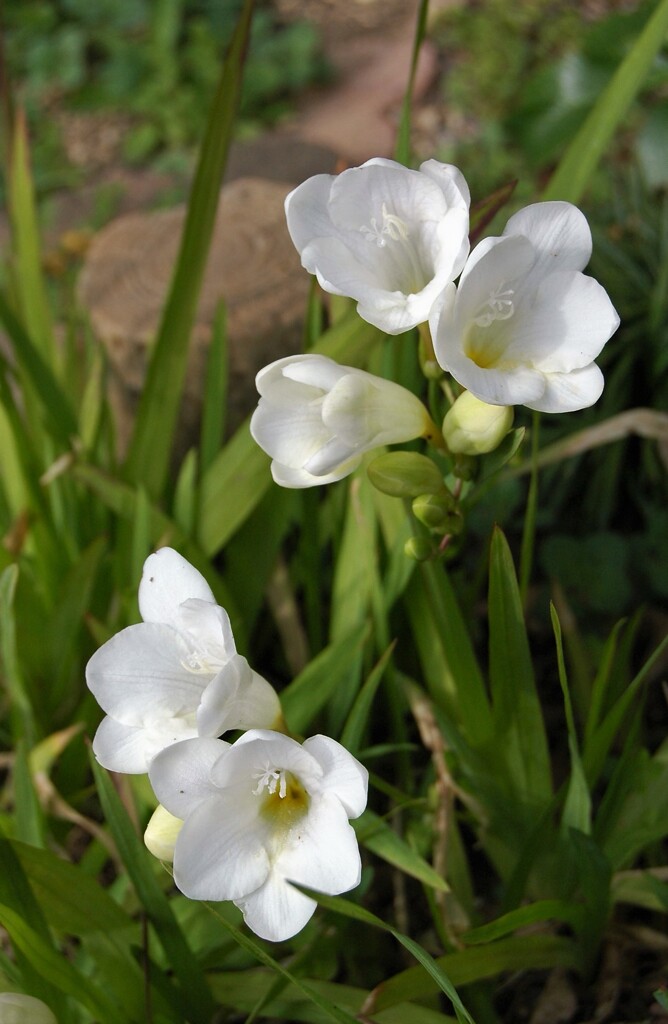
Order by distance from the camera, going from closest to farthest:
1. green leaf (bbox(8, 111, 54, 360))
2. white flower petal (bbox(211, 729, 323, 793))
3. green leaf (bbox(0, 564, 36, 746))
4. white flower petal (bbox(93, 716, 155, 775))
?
white flower petal (bbox(211, 729, 323, 793)), white flower petal (bbox(93, 716, 155, 775)), green leaf (bbox(0, 564, 36, 746)), green leaf (bbox(8, 111, 54, 360))

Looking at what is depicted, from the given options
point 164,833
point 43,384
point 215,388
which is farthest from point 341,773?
point 43,384

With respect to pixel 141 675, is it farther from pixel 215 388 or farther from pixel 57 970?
pixel 215 388

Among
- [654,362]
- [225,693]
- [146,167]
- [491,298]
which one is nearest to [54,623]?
[225,693]

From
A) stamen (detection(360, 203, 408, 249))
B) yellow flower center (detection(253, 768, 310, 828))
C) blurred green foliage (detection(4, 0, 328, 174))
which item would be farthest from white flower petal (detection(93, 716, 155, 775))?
blurred green foliage (detection(4, 0, 328, 174))

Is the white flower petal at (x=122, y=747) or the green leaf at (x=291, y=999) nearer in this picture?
the white flower petal at (x=122, y=747)

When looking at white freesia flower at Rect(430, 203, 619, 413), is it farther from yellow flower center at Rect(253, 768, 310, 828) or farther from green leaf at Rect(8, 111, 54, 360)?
green leaf at Rect(8, 111, 54, 360)

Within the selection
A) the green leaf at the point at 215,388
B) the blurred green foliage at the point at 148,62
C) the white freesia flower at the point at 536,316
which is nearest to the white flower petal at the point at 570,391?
the white freesia flower at the point at 536,316

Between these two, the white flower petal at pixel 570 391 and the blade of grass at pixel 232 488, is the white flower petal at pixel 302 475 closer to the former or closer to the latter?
the white flower petal at pixel 570 391

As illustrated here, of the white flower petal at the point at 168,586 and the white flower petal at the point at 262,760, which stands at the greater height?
the white flower petal at the point at 168,586
